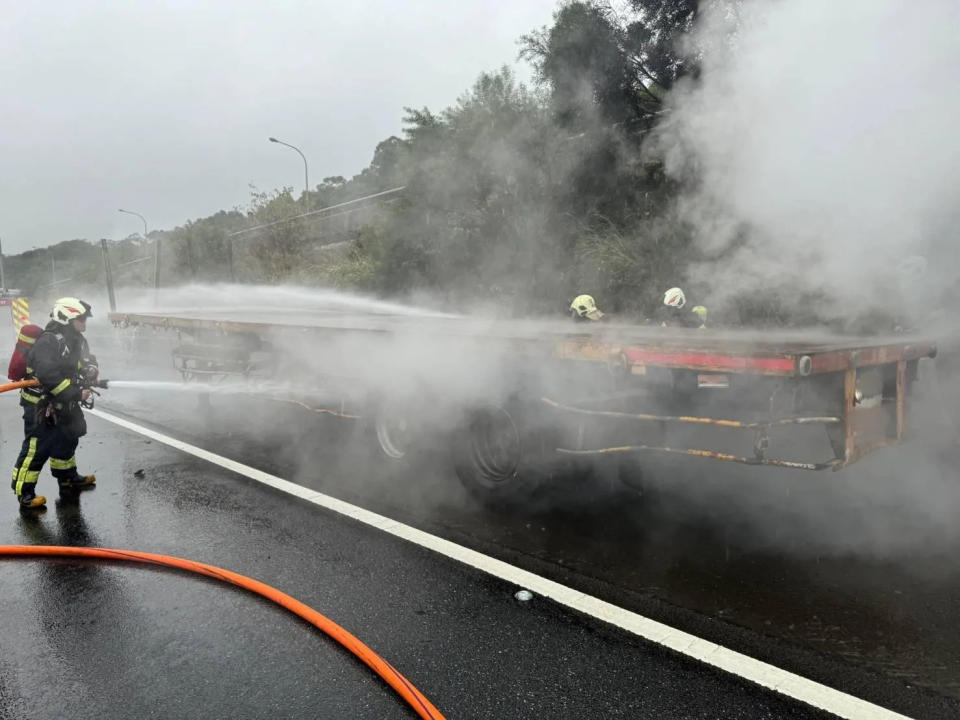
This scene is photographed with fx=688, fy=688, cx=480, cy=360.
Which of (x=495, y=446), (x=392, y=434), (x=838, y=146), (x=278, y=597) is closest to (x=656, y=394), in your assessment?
(x=495, y=446)

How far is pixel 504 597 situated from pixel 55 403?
12.1 ft

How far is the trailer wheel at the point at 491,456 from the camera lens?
4.49m

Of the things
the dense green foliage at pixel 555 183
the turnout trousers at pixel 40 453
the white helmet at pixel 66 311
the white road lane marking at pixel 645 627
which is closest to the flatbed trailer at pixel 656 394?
the white road lane marking at pixel 645 627

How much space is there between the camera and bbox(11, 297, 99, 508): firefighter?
479 cm

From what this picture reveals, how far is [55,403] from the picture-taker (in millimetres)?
4922

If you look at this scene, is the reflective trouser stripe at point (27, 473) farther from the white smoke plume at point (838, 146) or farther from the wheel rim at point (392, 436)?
the white smoke plume at point (838, 146)

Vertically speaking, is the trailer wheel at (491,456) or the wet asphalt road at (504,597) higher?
the trailer wheel at (491,456)

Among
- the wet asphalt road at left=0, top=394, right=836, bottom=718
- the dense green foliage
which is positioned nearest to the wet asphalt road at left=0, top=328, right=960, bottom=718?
the wet asphalt road at left=0, top=394, right=836, bottom=718

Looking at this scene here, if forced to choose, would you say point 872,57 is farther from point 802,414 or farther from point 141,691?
point 141,691

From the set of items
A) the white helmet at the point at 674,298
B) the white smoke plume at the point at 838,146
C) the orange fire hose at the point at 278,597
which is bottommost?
the orange fire hose at the point at 278,597

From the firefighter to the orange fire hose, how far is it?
3.33 feet

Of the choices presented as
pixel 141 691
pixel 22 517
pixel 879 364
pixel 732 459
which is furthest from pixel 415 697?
pixel 22 517

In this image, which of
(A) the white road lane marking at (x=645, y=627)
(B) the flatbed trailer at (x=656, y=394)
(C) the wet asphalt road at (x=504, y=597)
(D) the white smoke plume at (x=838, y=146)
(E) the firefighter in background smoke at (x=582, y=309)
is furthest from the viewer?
(E) the firefighter in background smoke at (x=582, y=309)

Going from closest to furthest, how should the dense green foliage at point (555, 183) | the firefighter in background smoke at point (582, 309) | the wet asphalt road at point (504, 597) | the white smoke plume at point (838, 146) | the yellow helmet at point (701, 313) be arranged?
the wet asphalt road at point (504, 597) → the white smoke plume at point (838, 146) → the firefighter in background smoke at point (582, 309) → the yellow helmet at point (701, 313) → the dense green foliage at point (555, 183)
